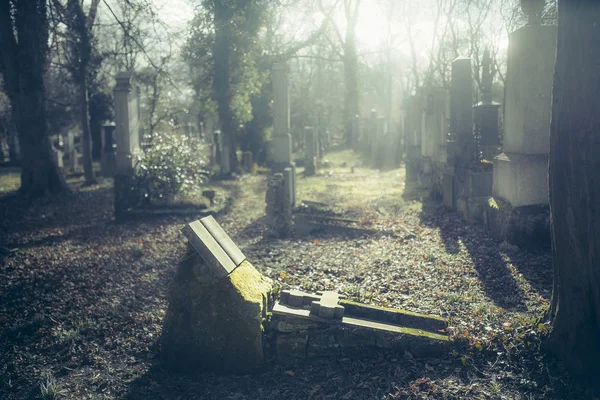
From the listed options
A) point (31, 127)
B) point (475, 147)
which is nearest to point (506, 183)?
point (475, 147)

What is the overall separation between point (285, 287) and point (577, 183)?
10.7 feet

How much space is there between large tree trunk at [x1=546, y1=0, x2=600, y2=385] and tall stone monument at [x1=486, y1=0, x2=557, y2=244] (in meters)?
3.09

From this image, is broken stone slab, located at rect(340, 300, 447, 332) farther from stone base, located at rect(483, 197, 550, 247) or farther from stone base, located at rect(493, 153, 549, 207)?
stone base, located at rect(493, 153, 549, 207)

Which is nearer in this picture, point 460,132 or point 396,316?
point 396,316

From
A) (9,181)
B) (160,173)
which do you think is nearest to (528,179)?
(160,173)

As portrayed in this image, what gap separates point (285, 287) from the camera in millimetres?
5707

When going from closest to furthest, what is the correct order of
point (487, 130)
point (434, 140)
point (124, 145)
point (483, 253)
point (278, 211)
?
point (483, 253)
point (278, 211)
point (124, 145)
point (487, 130)
point (434, 140)

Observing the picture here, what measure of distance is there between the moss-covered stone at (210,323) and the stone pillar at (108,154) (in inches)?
648

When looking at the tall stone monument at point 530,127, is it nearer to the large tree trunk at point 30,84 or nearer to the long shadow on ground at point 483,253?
the long shadow on ground at point 483,253

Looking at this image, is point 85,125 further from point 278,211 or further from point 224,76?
point 278,211

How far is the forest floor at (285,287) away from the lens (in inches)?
154

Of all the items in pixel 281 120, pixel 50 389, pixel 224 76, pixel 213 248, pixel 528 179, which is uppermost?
pixel 224 76

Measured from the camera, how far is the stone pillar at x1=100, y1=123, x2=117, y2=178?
19.4 metres

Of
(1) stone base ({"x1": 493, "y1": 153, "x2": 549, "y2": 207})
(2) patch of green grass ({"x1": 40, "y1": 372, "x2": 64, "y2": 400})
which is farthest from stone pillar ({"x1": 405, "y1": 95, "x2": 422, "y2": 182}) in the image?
(2) patch of green grass ({"x1": 40, "y1": 372, "x2": 64, "y2": 400})
